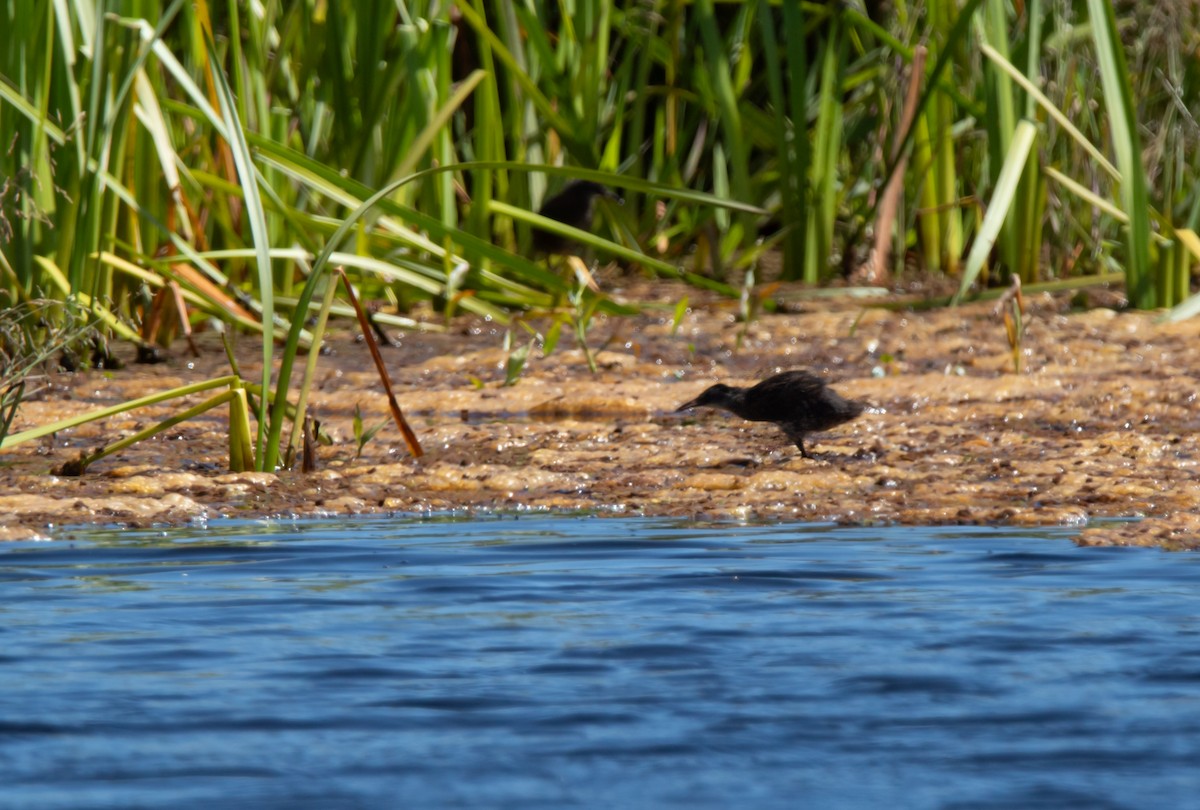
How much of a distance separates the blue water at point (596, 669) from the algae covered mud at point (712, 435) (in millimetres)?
264

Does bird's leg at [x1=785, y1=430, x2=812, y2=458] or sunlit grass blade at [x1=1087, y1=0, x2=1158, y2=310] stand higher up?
sunlit grass blade at [x1=1087, y1=0, x2=1158, y2=310]

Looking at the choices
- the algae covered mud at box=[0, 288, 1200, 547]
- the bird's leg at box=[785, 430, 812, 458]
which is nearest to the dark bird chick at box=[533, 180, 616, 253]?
the algae covered mud at box=[0, 288, 1200, 547]

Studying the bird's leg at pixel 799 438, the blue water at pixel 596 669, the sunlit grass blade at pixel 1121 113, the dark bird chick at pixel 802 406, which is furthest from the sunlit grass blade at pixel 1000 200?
the blue water at pixel 596 669

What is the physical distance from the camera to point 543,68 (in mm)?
7242

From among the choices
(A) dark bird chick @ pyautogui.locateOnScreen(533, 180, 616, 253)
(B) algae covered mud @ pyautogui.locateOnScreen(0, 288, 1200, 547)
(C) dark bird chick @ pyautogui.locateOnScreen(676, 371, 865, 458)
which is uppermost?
(A) dark bird chick @ pyautogui.locateOnScreen(533, 180, 616, 253)

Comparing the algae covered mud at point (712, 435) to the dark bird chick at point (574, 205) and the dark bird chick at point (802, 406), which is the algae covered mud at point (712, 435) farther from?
the dark bird chick at point (574, 205)

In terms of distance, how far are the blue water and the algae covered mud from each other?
0.26 metres

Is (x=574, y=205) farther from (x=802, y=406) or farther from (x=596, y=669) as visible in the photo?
(x=596, y=669)

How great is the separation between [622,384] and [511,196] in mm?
1841

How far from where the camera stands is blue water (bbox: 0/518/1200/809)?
2.37 meters

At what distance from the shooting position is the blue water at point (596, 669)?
7.76 ft

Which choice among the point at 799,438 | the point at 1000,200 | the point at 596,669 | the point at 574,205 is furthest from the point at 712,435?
the point at 574,205

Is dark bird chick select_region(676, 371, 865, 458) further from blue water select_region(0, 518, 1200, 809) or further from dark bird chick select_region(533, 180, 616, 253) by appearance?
dark bird chick select_region(533, 180, 616, 253)

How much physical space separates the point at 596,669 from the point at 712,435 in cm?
235
